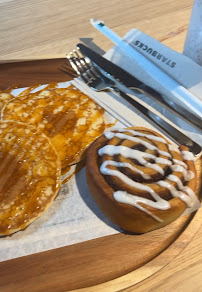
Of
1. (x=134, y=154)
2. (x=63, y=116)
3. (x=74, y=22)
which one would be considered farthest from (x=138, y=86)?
(x=74, y=22)

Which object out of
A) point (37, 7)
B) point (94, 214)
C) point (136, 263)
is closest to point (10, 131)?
point (94, 214)

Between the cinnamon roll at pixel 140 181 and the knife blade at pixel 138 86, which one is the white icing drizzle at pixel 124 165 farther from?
the knife blade at pixel 138 86

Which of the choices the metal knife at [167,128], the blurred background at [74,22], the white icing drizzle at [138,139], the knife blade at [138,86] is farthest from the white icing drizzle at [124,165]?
the blurred background at [74,22]

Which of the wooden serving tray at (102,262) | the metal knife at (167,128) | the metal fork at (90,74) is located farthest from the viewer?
the metal fork at (90,74)

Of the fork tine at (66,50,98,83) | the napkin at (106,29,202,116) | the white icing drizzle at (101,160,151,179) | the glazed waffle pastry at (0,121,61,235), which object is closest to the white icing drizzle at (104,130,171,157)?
the white icing drizzle at (101,160,151,179)

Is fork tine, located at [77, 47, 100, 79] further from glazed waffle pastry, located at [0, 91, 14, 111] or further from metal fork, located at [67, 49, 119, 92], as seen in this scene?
glazed waffle pastry, located at [0, 91, 14, 111]

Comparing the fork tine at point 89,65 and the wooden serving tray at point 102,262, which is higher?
the fork tine at point 89,65

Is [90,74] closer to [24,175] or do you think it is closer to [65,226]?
[24,175]
